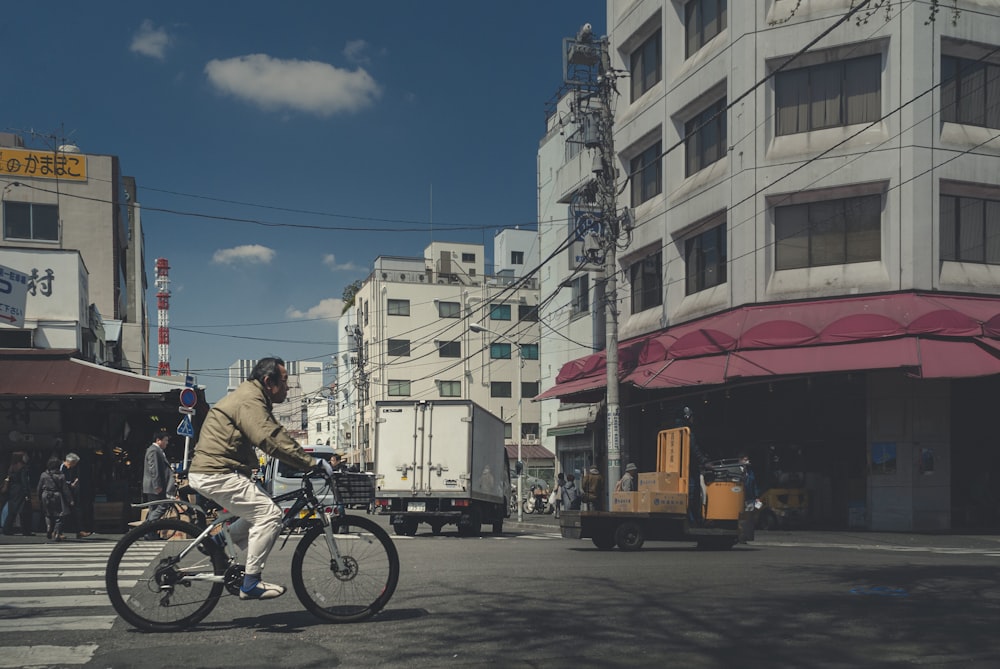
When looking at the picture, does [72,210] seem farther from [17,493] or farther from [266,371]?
[266,371]

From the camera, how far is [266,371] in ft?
22.7

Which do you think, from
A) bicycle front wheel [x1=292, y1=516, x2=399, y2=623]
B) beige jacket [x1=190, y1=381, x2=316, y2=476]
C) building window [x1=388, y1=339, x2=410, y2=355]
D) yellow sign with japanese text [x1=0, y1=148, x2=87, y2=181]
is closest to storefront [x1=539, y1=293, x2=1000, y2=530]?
bicycle front wheel [x1=292, y1=516, x2=399, y2=623]

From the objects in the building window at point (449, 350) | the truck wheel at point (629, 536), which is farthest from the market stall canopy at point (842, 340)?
the building window at point (449, 350)

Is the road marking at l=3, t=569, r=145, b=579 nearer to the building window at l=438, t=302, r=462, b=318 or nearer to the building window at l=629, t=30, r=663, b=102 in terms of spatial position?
the building window at l=629, t=30, r=663, b=102

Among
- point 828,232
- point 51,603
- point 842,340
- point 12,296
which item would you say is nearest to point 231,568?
point 51,603

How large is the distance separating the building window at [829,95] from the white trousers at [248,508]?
22.2 m

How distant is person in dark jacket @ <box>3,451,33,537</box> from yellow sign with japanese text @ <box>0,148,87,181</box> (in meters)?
29.3

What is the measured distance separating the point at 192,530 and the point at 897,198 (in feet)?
70.6

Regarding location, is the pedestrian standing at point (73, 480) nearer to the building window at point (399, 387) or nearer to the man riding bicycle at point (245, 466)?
the man riding bicycle at point (245, 466)

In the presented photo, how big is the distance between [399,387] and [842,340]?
55794mm

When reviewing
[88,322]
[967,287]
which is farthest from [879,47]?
[88,322]

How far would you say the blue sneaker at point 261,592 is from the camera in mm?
6641

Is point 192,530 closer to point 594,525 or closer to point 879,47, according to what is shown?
point 594,525

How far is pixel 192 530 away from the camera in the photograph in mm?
6727
